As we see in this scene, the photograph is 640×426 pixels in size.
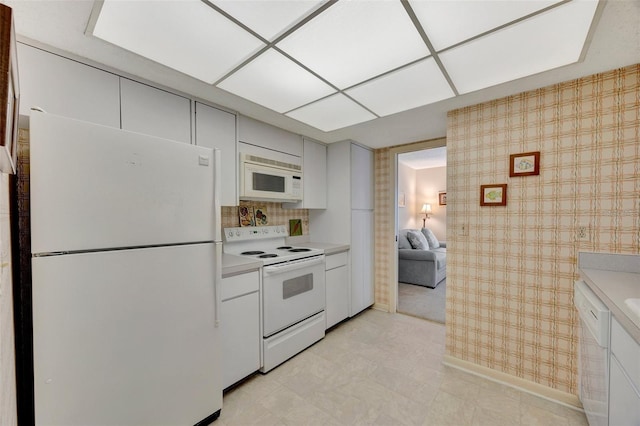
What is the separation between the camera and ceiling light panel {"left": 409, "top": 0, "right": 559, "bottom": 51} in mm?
1099

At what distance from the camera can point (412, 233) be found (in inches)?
193

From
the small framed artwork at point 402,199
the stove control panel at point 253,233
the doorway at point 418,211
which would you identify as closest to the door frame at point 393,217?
the doorway at point 418,211

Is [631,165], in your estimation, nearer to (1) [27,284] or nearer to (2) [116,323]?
(2) [116,323]

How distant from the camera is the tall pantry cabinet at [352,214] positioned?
310cm

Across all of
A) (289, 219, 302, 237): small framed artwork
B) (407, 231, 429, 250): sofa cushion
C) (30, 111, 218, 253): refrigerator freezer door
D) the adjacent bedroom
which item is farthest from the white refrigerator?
(407, 231, 429, 250): sofa cushion

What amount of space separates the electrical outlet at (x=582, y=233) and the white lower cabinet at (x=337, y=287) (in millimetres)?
1987

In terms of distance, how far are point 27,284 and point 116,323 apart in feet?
1.67

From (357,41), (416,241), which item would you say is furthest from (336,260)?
(416,241)

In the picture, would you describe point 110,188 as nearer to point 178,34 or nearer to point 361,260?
point 178,34

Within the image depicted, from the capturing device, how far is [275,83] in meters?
→ 1.77

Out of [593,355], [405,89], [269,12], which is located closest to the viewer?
[269,12]

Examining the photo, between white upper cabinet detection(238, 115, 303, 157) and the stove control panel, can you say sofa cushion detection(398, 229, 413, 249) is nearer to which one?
the stove control panel

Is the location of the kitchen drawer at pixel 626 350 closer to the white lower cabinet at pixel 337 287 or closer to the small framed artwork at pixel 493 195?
the small framed artwork at pixel 493 195

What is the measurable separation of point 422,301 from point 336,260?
1703 millimetres
